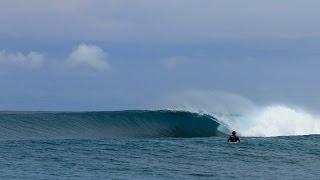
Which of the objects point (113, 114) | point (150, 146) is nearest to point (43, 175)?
point (150, 146)

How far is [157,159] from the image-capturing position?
2645 cm

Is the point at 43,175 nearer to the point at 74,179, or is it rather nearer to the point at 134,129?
the point at 74,179

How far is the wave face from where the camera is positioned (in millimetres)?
39031

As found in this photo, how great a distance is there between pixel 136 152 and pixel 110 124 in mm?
14402

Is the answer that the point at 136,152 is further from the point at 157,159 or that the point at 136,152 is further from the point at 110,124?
the point at 110,124

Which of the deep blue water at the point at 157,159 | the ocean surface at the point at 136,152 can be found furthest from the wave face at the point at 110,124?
the deep blue water at the point at 157,159

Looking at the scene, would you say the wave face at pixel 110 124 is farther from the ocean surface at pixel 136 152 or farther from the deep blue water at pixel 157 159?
the deep blue water at pixel 157 159

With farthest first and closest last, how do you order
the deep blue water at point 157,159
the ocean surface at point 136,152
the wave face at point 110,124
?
the wave face at point 110,124
the ocean surface at point 136,152
the deep blue water at point 157,159

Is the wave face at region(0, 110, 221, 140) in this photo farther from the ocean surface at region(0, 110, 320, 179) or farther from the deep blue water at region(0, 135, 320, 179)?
the deep blue water at region(0, 135, 320, 179)

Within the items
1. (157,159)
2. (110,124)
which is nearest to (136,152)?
(157,159)

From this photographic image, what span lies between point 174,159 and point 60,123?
17.2 meters

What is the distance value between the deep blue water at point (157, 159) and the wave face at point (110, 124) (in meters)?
6.95

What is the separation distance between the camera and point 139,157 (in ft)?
88.3

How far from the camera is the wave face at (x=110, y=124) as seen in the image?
39031 millimetres
